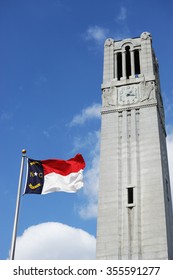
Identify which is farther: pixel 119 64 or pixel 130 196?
pixel 119 64

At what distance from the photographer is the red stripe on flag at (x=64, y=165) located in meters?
22.7

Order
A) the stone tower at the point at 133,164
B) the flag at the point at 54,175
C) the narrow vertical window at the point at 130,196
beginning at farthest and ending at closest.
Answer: the narrow vertical window at the point at 130,196
the stone tower at the point at 133,164
the flag at the point at 54,175

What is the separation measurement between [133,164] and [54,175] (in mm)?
14952

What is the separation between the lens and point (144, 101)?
39.5m

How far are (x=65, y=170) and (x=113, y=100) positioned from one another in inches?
761

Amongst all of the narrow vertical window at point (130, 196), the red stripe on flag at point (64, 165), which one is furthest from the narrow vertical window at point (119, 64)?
the red stripe on flag at point (64, 165)

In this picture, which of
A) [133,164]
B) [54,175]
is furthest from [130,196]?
[54,175]

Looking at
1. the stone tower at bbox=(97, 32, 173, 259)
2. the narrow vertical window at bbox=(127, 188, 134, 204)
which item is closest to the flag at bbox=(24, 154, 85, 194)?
the stone tower at bbox=(97, 32, 173, 259)

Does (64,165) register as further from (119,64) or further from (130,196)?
(119,64)

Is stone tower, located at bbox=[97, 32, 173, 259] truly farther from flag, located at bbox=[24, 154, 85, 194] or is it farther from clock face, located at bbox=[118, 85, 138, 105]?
flag, located at bbox=[24, 154, 85, 194]

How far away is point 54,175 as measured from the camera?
22562 mm

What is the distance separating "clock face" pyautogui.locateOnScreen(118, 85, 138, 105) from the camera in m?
40.2

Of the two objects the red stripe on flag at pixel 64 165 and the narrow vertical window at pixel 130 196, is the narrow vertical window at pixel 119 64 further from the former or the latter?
the red stripe on flag at pixel 64 165
